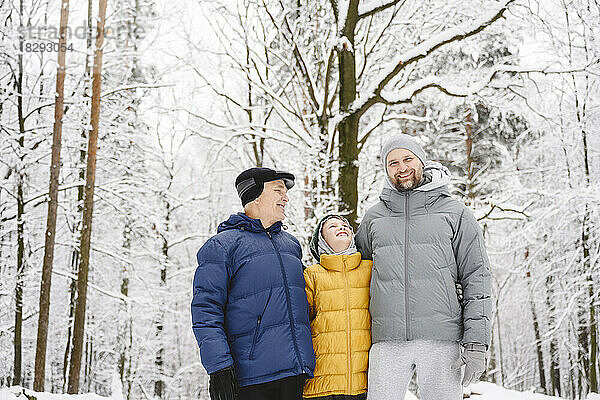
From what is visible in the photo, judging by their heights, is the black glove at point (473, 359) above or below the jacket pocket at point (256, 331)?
below

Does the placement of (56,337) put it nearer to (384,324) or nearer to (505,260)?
(505,260)

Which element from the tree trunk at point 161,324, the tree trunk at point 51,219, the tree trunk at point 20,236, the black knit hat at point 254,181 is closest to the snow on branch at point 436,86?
the black knit hat at point 254,181

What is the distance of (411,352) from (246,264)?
3.18 feet

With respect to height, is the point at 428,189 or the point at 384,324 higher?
the point at 428,189

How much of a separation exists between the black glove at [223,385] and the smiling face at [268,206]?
0.80 m

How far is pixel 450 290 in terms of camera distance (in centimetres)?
288

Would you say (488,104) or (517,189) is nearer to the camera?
(488,104)

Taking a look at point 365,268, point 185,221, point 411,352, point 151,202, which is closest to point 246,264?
point 365,268

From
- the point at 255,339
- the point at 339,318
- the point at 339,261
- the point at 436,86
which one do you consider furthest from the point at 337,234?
the point at 436,86

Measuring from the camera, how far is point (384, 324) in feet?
9.50

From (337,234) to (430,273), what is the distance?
1.88ft

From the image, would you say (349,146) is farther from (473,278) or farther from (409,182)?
(473,278)

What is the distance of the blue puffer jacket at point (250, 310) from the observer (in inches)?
104

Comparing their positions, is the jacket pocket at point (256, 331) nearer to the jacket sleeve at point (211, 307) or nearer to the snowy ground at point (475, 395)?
the jacket sleeve at point (211, 307)
